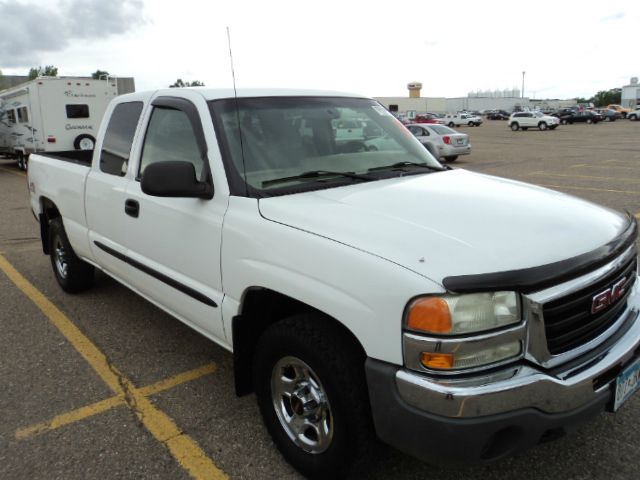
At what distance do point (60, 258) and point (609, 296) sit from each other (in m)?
4.79

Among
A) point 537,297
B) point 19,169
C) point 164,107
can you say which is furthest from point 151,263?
point 19,169

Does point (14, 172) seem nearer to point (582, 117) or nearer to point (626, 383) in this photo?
point (626, 383)

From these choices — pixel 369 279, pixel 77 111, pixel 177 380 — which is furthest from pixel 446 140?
pixel 369 279

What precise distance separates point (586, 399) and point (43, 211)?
203 inches

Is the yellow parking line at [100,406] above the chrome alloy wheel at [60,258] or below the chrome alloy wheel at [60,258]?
below

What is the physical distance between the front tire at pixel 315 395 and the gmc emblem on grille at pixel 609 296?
0.98 meters

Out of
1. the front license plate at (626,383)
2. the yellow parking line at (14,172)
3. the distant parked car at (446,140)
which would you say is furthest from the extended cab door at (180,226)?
the distant parked car at (446,140)

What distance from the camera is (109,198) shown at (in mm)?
3906

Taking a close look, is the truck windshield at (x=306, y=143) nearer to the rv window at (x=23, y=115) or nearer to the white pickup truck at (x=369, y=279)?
the white pickup truck at (x=369, y=279)

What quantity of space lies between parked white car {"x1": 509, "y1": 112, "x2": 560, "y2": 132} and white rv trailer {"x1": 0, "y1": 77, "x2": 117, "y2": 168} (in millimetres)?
36540

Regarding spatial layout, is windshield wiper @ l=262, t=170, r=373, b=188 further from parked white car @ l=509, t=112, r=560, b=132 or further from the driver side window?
parked white car @ l=509, t=112, r=560, b=132

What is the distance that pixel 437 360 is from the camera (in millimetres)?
1982

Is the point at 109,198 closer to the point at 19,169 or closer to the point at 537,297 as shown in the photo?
the point at 537,297

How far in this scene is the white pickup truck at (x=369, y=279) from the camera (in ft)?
6.49
